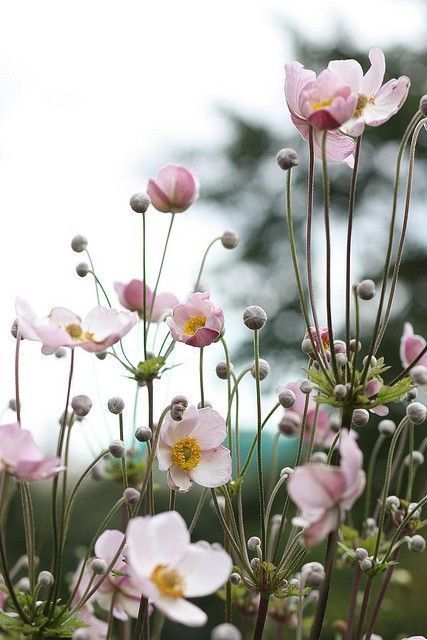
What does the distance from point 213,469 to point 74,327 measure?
12 cm

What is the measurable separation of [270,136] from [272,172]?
0.51 feet

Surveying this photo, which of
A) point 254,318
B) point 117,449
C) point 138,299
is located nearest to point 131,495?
point 117,449

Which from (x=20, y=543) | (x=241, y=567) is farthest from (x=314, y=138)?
(x=20, y=543)

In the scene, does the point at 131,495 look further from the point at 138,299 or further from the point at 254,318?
the point at 138,299

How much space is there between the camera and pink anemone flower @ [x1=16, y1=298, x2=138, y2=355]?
1.83 feet

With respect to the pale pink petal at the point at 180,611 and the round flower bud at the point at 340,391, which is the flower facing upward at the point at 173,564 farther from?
the round flower bud at the point at 340,391

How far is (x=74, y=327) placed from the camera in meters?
0.60

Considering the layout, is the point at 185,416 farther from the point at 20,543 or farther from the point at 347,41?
the point at 347,41

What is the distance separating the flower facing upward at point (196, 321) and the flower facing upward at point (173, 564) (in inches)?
7.9

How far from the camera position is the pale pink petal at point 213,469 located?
0.60m

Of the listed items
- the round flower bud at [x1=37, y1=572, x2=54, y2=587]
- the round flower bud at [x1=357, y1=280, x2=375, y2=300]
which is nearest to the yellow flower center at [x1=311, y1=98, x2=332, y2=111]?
the round flower bud at [x1=357, y1=280, x2=375, y2=300]

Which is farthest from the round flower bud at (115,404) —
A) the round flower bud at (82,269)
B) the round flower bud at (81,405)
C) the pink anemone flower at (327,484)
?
the pink anemone flower at (327,484)

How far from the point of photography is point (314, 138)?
64 cm

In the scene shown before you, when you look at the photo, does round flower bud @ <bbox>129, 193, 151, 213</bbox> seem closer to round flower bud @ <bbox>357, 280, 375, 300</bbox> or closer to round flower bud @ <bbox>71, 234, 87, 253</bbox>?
round flower bud @ <bbox>71, 234, 87, 253</bbox>
